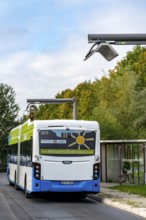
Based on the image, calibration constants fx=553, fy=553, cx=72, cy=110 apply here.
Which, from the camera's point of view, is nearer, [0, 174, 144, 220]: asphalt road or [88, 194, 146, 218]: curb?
[0, 174, 144, 220]: asphalt road

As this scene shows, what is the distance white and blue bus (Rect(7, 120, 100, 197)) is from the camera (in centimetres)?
1988

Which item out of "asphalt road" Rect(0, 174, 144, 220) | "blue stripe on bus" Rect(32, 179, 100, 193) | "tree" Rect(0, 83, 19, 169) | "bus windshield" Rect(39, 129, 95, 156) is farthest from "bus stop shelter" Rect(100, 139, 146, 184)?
"tree" Rect(0, 83, 19, 169)

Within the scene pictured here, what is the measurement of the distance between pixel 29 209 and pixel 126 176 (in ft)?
Result: 52.0

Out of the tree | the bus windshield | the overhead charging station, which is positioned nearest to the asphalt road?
the bus windshield

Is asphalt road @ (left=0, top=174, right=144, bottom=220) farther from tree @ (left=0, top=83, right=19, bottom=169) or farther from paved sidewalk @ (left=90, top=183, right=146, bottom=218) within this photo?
tree @ (left=0, top=83, right=19, bottom=169)

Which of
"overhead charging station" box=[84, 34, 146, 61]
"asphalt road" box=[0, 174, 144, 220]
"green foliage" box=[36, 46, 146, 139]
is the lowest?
"asphalt road" box=[0, 174, 144, 220]

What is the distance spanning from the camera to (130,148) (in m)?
32.2

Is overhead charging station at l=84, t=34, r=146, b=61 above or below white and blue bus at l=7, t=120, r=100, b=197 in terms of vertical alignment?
above

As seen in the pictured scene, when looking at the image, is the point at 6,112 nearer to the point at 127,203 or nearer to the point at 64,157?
the point at 64,157

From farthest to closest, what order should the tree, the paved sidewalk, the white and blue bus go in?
the tree, the white and blue bus, the paved sidewalk

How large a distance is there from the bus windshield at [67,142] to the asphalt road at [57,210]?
1844 mm

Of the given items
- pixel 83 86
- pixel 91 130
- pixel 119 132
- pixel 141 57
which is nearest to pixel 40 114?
pixel 83 86

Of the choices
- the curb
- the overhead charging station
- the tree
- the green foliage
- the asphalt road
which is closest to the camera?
the overhead charging station

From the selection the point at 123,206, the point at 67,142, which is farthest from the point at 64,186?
the point at 123,206
